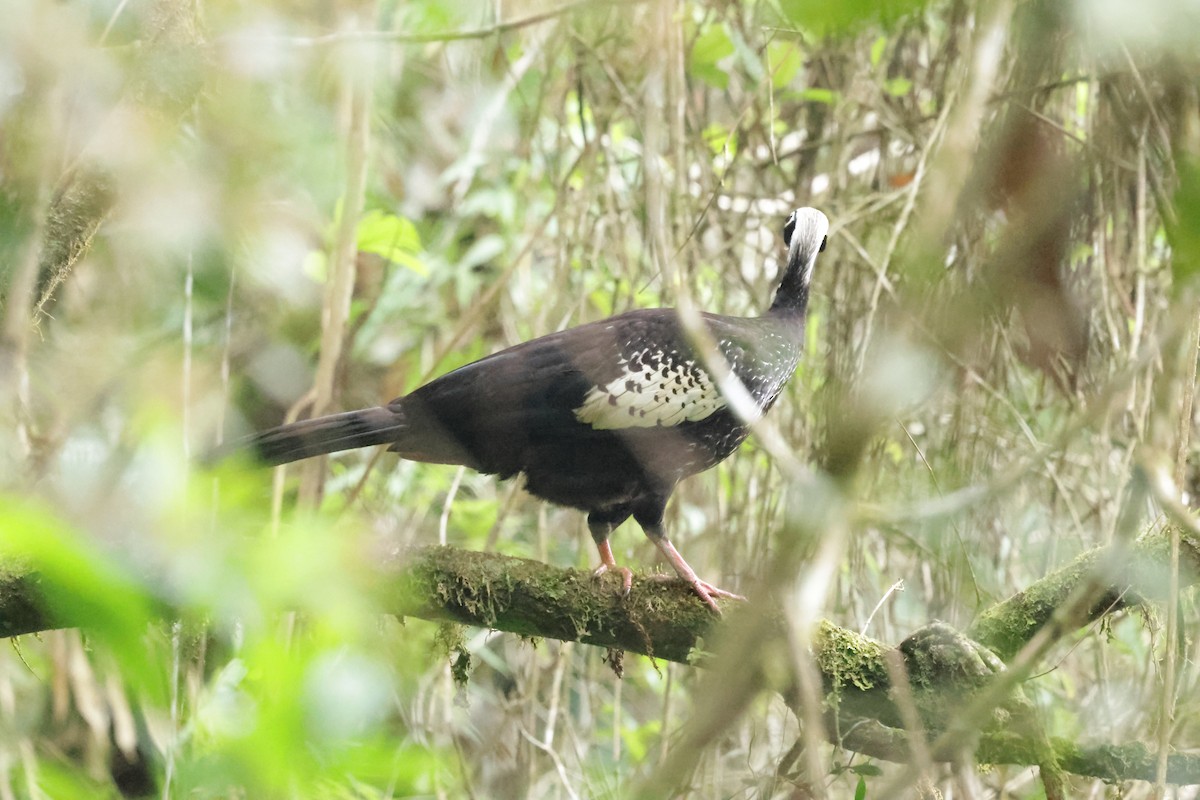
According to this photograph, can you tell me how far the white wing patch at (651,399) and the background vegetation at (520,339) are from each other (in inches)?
12.7

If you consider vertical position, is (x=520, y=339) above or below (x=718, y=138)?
below

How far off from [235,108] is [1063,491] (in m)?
2.61

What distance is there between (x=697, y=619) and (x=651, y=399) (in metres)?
0.59

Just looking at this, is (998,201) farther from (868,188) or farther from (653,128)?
(868,188)

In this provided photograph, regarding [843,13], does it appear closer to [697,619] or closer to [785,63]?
[697,619]

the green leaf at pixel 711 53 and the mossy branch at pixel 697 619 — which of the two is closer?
the mossy branch at pixel 697 619

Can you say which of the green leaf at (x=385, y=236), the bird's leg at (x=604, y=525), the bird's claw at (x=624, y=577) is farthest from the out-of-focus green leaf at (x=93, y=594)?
the green leaf at (x=385, y=236)

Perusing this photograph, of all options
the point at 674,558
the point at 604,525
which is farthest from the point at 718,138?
the point at 674,558

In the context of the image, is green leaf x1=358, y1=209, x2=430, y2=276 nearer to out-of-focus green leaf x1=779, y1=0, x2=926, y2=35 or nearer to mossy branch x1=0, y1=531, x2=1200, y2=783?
mossy branch x1=0, y1=531, x2=1200, y2=783

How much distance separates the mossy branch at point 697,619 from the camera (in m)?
2.11

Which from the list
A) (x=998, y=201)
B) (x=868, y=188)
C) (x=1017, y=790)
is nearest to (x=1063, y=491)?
(x=1017, y=790)

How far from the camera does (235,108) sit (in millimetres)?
2846

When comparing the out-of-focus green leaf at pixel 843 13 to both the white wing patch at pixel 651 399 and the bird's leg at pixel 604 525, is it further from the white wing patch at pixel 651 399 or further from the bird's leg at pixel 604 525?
the bird's leg at pixel 604 525

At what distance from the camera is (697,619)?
8.15 ft
